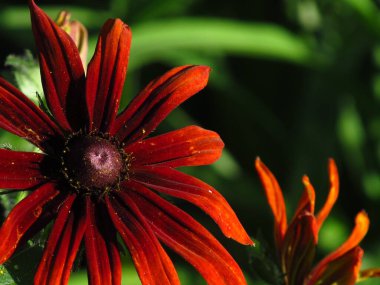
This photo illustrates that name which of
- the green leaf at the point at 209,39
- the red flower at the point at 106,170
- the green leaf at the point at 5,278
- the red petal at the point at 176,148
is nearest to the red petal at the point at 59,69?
the red flower at the point at 106,170

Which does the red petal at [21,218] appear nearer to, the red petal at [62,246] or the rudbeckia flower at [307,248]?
the red petal at [62,246]

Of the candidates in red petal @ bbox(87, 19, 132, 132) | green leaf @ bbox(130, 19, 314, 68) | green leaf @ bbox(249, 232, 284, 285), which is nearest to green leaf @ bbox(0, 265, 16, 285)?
red petal @ bbox(87, 19, 132, 132)

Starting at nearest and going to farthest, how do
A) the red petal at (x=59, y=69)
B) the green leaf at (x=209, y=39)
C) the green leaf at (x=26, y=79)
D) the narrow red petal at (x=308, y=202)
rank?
the red petal at (x=59, y=69) < the narrow red petal at (x=308, y=202) < the green leaf at (x=26, y=79) < the green leaf at (x=209, y=39)

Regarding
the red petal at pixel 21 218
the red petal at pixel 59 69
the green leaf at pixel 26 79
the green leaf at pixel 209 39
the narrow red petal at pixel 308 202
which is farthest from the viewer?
the green leaf at pixel 209 39

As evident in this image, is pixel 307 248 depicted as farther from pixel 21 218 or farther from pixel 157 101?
pixel 21 218

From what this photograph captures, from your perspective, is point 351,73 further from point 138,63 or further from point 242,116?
point 138,63

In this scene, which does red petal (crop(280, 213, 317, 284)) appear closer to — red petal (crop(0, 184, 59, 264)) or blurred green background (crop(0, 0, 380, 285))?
red petal (crop(0, 184, 59, 264))
